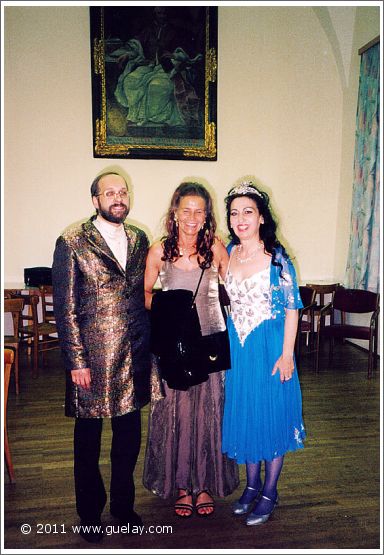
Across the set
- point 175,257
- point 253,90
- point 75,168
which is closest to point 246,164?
point 253,90

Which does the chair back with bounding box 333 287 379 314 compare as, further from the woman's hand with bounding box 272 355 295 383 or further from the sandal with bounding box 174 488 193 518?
the sandal with bounding box 174 488 193 518

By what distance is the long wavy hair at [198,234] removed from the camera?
88.4 inches

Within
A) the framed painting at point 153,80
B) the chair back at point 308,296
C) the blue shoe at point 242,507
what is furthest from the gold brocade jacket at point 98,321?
the framed painting at point 153,80

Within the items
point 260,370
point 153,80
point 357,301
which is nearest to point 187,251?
point 260,370

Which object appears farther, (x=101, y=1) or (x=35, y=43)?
(x=35, y=43)

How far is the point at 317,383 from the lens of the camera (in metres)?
4.56

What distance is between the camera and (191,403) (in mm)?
2359

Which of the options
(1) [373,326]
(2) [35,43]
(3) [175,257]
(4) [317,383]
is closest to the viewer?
(3) [175,257]

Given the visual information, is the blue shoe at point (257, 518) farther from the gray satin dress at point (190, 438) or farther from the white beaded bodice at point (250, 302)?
the white beaded bodice at point (250, 302)

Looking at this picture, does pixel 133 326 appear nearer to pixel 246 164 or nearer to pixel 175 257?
pixel 175 257

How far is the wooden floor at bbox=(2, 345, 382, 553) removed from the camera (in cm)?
223

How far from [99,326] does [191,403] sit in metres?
0.62

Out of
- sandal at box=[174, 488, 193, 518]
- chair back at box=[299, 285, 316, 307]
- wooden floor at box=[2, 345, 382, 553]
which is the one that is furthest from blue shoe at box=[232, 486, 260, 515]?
chair back at box=[299, 285, 316, 307]

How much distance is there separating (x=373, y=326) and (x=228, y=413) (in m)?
2.99
